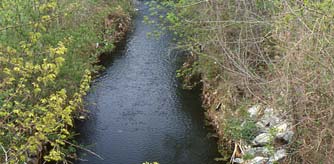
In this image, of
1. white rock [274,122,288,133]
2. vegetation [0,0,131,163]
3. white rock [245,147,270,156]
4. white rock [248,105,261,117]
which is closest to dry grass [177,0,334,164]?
white rock [274,122,288,133]

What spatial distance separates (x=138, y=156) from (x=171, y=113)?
2465 millimetres

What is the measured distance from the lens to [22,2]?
942 centimetres

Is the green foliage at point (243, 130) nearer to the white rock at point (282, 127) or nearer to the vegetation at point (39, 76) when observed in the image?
the white rock at point (282, 127)

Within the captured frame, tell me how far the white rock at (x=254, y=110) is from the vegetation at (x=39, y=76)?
12.5 feet

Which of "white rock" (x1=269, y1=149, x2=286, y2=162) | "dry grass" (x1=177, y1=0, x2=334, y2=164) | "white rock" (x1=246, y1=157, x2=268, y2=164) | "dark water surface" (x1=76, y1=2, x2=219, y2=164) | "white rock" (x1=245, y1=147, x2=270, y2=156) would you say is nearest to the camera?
"dry grass" (x1=177, y1=0, x2=334, y2=164)

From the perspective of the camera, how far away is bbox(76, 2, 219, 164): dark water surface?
10.7m

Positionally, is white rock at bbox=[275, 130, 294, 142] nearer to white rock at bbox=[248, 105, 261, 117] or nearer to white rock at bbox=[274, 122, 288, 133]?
white rock at bbox=[274, 122, 288, 133]

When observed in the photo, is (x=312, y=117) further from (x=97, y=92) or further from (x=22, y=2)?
(x=97, y=92)

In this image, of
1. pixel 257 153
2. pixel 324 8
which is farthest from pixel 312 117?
pixel 257 153

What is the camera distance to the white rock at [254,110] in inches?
396

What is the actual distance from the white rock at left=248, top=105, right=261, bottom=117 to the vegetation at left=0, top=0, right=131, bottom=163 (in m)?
3.82

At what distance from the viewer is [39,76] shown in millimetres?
8727

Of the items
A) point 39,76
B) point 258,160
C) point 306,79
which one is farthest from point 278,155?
point 39,76

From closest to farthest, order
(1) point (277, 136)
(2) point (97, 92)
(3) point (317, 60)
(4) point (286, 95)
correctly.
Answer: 1. (3) point (317, 60)
2. (4) point (286, 95)
3. (1) point (277, 136)
4. (2) point (97, 92)
